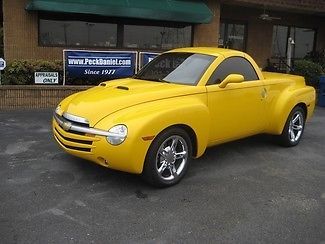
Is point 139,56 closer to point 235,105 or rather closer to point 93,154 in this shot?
point 235,105

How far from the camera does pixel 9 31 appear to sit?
11.3 meters

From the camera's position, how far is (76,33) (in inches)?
484

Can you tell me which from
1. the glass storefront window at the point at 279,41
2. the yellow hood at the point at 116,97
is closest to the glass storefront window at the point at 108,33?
the glass storefront window at the point at 279,41

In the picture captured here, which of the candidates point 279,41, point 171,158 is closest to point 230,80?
point 171,158

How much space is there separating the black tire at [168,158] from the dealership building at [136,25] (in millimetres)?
7086

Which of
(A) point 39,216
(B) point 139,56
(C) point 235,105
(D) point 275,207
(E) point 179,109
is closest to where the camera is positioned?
(A) point 39,216

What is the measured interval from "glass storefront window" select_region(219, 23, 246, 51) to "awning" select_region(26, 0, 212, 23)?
2820 millimetres

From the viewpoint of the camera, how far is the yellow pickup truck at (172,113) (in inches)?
182

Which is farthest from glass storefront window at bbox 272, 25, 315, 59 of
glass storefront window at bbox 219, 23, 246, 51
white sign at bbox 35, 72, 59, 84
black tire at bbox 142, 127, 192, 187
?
black tire at bbox 142, 127, 192, 187

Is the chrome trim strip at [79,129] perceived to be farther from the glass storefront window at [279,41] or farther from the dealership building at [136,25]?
the glass storefront window at [279,41]

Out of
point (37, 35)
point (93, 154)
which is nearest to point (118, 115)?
point (93, 154)

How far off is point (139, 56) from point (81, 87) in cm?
188

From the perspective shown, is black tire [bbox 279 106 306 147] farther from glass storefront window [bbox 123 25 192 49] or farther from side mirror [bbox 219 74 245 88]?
glass storefront window [bbox 123 25 192 49]

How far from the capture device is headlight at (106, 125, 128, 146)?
4.52 meters
